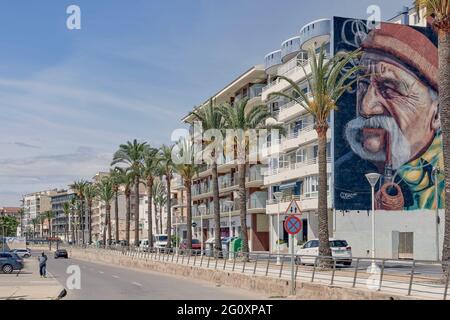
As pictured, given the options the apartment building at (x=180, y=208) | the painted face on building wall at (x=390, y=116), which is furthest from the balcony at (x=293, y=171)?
the apartment building at (x=180, y=208)

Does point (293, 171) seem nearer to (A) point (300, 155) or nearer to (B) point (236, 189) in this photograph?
(A) point (300, 155)

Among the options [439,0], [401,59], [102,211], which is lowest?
[102,211]

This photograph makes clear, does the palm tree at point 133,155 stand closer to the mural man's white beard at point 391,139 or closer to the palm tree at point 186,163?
the palm tree at point 186,163

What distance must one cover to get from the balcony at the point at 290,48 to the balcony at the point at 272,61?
2.95 meters

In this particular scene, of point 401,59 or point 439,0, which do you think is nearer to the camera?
point 439,0

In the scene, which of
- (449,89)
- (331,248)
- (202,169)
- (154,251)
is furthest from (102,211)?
(449,89)

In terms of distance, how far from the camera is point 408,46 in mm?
58781

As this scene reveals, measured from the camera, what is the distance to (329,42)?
2258 inches

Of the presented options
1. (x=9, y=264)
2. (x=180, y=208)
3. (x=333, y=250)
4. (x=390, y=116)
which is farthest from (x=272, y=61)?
(x=180, y=208)

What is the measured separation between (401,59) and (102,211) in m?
152

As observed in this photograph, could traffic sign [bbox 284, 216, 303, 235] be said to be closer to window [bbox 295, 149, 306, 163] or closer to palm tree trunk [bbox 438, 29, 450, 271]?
palm tree trunk [bbox 438, 29, 450, 271]

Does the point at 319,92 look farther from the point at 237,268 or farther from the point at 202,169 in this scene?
the point at 202,169

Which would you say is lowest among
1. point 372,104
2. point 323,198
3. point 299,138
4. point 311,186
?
point 323,198

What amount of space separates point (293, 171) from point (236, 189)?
63.5 feet
